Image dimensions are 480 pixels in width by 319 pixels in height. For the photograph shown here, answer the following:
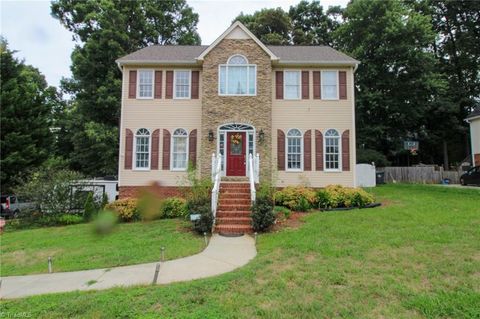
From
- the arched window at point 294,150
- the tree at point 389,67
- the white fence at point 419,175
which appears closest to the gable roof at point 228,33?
the arched window at point 294,150

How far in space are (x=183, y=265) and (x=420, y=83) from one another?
2792 centimetres

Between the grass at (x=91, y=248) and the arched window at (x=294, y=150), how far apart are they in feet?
22.0

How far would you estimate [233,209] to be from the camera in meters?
11.3

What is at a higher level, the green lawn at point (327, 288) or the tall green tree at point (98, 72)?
the tall green tree at point (98, 72)

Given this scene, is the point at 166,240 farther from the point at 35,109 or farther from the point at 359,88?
the point at 359,88

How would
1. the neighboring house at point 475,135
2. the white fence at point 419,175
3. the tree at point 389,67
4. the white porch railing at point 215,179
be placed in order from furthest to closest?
the tree at point 389,67 < the white fence at point 419,175 < the neighboring house at point 475,135 < the white porch railing at point 215,179

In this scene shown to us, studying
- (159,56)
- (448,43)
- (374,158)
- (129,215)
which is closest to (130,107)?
(159,56)

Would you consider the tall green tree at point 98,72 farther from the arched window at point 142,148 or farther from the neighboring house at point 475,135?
the neighboring house at point 475,135

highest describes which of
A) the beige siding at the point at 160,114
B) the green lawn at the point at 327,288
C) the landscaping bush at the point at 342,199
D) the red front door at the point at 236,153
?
the beige siding at the point at 160,114

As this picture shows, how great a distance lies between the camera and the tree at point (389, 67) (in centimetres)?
2644

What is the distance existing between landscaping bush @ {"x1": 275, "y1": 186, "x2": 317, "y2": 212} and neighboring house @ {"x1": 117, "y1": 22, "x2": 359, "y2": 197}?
5.67 feet

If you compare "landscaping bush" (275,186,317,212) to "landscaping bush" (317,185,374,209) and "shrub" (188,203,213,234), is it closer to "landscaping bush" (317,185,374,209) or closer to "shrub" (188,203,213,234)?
"landscaping bush" (317,185,374,209)

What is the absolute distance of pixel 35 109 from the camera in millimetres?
21188

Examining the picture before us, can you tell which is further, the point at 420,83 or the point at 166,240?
the point at 420,83
